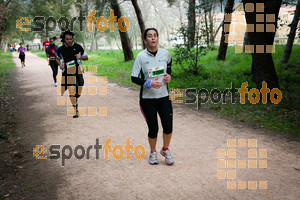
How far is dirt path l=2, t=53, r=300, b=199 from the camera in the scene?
145 inches

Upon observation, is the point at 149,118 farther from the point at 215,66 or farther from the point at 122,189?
the point at 215,66

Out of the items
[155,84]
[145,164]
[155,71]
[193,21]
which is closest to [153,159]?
[145,164]

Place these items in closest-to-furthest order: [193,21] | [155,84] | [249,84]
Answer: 1. [155,84]
2. [249,84]
3. [193,21]

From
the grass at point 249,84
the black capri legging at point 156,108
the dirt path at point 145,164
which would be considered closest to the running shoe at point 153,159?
the dirt path at point 145,164

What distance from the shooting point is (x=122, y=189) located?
3.75 m

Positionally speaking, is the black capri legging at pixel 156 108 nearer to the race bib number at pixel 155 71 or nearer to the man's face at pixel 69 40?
the race bib number at pixel 155 71

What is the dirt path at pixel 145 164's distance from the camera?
3674 mm

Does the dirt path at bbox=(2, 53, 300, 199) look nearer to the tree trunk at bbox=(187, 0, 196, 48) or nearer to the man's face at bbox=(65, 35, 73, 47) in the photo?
the man's face at bbox=(65, 35, 73, 47)

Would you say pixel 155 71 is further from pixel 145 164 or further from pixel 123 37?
pixel 123 37

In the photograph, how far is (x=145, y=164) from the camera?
4.56 metres

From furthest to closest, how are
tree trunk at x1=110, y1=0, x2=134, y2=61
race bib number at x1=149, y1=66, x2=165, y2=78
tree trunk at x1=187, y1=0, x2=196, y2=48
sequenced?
1. tree trunk at x1=110, y1=0, x2=134, y2=61
2. tree trunk at x1=187, y1=0, x2=196, y2=48
3. race bib number at x1=149, y1=66, x2=165, y2=78

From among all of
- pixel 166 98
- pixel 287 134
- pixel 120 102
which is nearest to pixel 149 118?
pixel 166 98

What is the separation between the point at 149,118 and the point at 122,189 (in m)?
1.17

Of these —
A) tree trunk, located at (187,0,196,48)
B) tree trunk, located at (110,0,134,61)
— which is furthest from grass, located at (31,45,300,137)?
tree trunk, located at (110,0,134,61)
